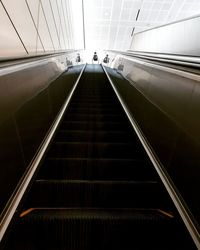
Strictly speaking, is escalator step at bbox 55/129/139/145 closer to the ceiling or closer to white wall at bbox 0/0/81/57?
white wall at bbox 0/0/81/57

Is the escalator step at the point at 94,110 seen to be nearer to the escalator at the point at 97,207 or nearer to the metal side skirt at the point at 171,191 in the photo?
the metal side skirt at the point at 171,191

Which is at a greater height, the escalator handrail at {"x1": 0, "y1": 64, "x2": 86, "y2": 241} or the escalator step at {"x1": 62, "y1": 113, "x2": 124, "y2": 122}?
the escalator handrail at {"x1": 0, "y1": 64, "x2": 86, "y2": 241}

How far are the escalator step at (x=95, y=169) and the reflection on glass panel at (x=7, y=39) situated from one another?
2072 millimetres

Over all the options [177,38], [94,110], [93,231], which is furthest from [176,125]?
[177,38]

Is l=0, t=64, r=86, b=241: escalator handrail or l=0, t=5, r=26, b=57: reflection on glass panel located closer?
l=0, t=64, r=86, b=241: escalator handrail

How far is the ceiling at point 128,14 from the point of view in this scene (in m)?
9.81

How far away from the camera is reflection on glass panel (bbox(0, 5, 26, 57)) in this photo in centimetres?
296

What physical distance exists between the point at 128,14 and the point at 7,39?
10085 mm

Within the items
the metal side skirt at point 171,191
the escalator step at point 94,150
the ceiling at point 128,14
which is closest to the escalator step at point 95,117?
the metal side skirt at point 171,191

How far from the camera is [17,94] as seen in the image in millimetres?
1635

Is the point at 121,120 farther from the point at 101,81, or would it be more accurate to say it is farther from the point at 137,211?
the point at 101,81

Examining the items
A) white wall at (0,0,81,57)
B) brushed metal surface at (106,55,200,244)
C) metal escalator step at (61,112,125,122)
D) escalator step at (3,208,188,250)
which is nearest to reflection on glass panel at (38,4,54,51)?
white wall at (0,0,81,57)

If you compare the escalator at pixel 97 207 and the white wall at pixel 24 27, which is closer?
the escalator at pixel 97 207

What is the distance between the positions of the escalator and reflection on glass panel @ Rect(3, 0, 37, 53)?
8.83 ft
